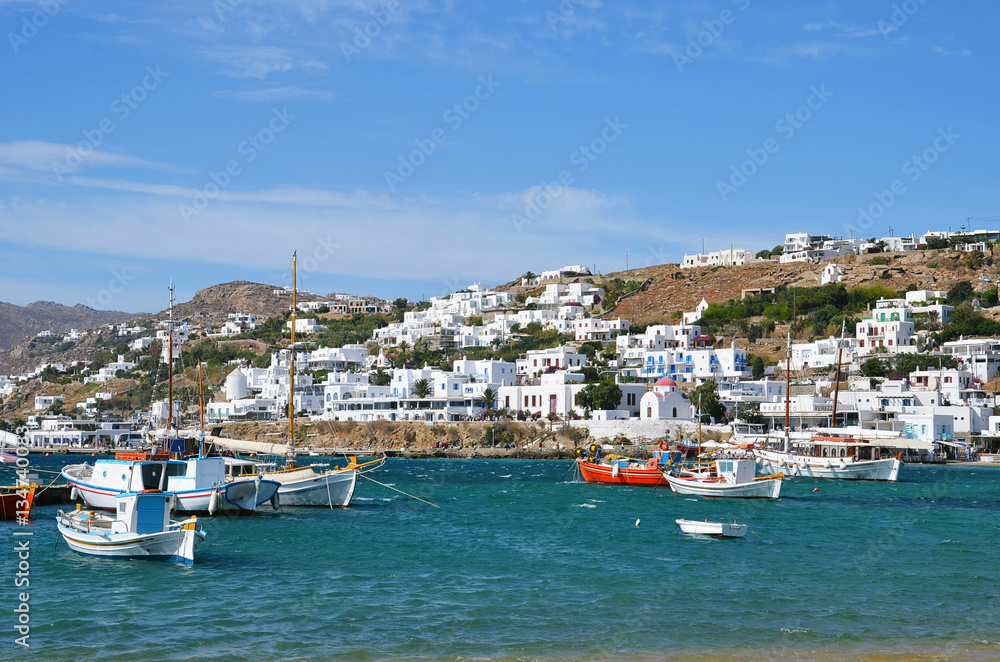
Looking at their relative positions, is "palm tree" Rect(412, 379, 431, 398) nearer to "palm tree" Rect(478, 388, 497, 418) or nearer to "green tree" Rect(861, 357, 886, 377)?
"palm tree" Rect(478, 388, 497, 418)


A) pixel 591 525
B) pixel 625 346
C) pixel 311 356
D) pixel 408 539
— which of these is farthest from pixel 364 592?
pixel 311 356

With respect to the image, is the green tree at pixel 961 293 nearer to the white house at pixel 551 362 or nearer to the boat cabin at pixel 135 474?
the white house at pixel 551 362

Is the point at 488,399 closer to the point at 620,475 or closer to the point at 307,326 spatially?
the point at 620,475

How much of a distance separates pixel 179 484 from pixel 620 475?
81.0 ft

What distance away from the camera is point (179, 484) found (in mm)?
31266

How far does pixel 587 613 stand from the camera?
1838 cm

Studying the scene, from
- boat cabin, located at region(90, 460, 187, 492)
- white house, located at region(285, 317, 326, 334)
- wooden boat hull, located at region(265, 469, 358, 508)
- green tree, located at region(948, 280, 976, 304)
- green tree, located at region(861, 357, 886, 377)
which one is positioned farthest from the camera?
white house, located at region(285, 317, 326, 334)

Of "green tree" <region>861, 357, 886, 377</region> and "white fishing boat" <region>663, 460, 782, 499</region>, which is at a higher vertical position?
"green tree" <region>861, 357, 886, 377</region>

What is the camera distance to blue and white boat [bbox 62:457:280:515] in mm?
30031

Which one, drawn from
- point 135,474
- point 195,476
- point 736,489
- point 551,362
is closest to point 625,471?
point 736,489

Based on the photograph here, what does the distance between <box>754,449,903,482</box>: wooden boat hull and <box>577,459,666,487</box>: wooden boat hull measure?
8.26m

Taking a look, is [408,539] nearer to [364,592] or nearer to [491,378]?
[364,592]

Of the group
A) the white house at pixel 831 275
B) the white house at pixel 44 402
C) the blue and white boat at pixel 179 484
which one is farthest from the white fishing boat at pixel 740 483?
the white house at pixel 44 402
